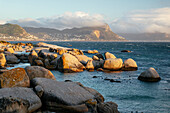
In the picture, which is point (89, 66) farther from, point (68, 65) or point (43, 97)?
point (43, 97)

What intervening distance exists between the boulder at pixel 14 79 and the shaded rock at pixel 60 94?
2.29 ft

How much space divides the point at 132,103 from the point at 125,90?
495 cm

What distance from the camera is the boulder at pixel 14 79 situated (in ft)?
39.8

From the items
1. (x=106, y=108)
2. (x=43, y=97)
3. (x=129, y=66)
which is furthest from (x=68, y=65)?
(x=106, y=108)

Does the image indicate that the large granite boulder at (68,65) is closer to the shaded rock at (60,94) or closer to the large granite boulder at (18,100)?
the shaded rock at (60,94)

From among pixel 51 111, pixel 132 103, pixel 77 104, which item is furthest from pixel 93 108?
pixel 132 103

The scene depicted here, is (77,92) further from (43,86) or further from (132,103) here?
(132,103)

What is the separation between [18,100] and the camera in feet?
32.8

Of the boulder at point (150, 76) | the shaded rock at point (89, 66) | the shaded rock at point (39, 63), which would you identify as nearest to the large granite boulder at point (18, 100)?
the boulder at point (150, 76)

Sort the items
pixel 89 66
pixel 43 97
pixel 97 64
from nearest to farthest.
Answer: pixel 43 97 < pixel 89 66 < pixel 97 64

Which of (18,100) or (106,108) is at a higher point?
(18,100)

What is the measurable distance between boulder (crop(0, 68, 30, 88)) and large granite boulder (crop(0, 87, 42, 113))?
34.1 inches

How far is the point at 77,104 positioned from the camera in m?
11.5

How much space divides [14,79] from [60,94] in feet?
10.9
